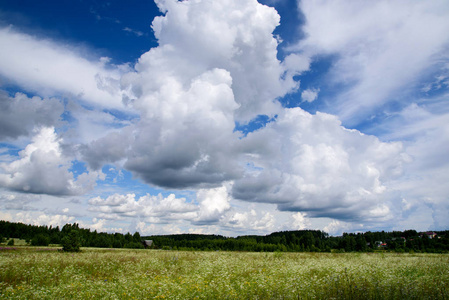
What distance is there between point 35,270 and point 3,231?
13292 centimetres

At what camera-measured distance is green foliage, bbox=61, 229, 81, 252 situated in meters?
33.8

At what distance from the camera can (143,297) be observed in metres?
9.23

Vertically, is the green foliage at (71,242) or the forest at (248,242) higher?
the green foliage at (71,242)

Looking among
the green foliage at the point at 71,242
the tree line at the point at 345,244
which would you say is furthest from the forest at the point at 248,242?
the green foliage at the point at 71,242

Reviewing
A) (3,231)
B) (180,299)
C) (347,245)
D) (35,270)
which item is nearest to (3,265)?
(35,270)

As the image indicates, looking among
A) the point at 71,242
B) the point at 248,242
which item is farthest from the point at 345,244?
the point at 71,242

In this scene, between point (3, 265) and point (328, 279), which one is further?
point (3, 265)

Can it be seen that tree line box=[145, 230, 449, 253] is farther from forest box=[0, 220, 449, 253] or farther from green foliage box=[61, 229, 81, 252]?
green foliage box=[61, 229, 81, 252]

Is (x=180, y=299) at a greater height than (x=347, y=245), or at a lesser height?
greater

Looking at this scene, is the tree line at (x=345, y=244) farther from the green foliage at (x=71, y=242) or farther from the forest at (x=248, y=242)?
the green foliage at (x=71, y=242)

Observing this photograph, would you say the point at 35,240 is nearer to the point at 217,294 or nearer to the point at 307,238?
the point at 217,294

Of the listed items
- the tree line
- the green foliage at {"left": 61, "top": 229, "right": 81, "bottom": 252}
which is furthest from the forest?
the green foliage at {"left": 61, "top": 229, "right": 81, "bottom": 252}

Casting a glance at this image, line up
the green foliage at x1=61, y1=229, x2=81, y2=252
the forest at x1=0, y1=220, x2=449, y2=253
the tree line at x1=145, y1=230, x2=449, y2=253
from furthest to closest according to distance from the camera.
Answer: the forest at x1=0, y1=220, x2=449, y2=253 < the tree line at x1=145, y1=230, x2=449, y2=253 < the green foliage at x1=61, y1=229, x2=81, y2=252

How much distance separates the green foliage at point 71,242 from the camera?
3381 cm
